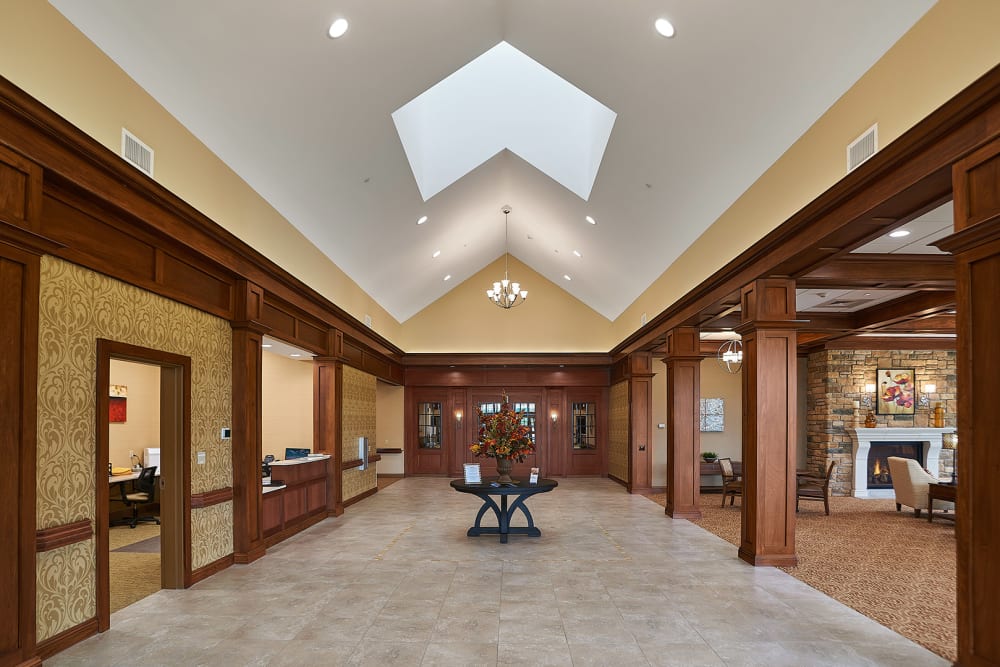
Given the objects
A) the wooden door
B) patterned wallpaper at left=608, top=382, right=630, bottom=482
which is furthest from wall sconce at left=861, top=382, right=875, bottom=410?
the wooden door

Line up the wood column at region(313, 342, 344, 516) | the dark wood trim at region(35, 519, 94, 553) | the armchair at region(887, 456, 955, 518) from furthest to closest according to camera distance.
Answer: the armchair at region(887, 456, 955, 518), the wood column at region(313, 342, 344, 516), the dark wood trim at region(35, 519, 94, 553)

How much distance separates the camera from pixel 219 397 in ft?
22.4

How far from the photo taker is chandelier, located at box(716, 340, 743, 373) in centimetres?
1212

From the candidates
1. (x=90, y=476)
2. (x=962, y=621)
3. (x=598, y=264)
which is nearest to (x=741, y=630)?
(x=962, y=621)

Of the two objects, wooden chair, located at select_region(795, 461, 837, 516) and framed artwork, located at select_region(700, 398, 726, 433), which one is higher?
framed artwork, located at select_region(700, 398, 726, 433)

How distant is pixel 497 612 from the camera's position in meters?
5.47

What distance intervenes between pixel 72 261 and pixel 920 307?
1016 cm

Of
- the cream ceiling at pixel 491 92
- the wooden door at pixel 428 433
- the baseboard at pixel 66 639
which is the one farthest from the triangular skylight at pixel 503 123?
the wooden door at pixel 428 433

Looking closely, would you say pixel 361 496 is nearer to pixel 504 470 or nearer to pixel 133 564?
pixel 504 470

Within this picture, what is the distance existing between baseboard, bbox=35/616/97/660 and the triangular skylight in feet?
18.4

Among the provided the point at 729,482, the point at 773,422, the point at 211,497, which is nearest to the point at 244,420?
the point at 211,497

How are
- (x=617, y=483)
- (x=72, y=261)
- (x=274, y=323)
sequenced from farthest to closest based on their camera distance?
(x=617, y=483), (x=274, y=323), (x=72, y=261)

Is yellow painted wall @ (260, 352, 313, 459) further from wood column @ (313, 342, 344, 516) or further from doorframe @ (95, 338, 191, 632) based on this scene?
doorframe @ (95, 338, 191, 632)

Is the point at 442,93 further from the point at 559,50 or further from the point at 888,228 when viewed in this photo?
the point at 888,228
